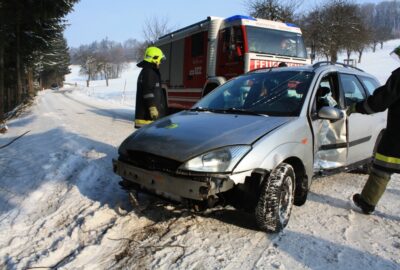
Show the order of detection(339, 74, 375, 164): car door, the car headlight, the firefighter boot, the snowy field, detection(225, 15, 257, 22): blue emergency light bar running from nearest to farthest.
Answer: the snowy field → the car headlight → the firefighter boot → detection(339, 74, 375, 164): car door → detection(225, 15, 257, 22): blue emergency light bar

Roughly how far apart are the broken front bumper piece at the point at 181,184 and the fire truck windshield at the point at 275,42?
21.9ft

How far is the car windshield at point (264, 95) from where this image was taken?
4.34 meters

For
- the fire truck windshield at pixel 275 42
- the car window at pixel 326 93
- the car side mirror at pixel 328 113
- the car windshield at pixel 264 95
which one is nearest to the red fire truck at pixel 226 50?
the fire truck windshield at pixel 275 42

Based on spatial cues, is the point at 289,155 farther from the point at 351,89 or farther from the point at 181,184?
the point at 351,89

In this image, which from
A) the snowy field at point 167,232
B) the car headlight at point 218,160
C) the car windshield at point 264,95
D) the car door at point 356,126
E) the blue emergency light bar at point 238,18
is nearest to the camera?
the snowy field at point 167,232

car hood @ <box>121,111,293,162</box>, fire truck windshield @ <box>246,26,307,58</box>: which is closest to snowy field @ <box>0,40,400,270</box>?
car hood @ <box>121,111,293,162</box>

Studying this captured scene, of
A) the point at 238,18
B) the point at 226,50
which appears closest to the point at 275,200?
the point at 226,50

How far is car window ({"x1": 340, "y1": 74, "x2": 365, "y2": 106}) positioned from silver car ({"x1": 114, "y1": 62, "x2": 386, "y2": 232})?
2 centimetres

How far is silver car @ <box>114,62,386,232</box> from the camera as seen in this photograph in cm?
339

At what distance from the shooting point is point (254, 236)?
11.9 ft

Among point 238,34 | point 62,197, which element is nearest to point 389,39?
point 238,34

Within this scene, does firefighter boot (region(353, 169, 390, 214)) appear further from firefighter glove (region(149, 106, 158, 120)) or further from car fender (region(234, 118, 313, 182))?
firefighter glove (region(149, 106, 158, 120))

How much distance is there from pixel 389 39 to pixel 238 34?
3978 inches

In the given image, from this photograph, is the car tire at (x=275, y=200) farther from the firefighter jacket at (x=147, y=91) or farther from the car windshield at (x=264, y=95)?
the firefighter jacket at (x=147, y=91)
